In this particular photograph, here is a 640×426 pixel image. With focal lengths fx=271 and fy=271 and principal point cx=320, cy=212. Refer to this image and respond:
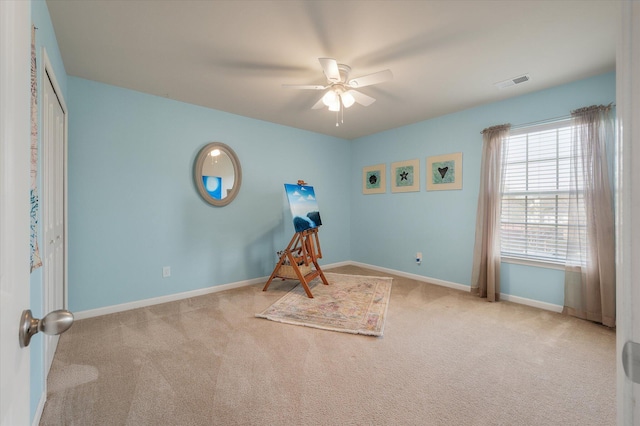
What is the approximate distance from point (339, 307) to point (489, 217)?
7.30ft

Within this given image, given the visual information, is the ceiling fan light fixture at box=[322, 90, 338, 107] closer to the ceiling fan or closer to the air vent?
the ceiling fan

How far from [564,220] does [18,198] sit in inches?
164

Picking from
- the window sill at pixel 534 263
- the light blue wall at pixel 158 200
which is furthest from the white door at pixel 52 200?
the window sill at pixel 534 263

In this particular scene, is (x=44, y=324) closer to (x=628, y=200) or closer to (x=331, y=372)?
(x=628, y=200)

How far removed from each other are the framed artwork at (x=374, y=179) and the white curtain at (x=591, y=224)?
2.52m

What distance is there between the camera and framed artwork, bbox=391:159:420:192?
4.38m

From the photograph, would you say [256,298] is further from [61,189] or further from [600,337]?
[600,337]

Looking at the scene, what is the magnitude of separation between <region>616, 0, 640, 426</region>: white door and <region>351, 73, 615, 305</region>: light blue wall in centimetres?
334

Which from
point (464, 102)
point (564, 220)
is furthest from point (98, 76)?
point (564, 220)

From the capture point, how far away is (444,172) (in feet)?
13.2

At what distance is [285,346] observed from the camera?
229 centimetres

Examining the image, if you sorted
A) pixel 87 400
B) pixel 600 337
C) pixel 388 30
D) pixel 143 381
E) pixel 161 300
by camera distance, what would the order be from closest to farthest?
Answer: pixel 87 400
pixel 143 381
pixel 388 30
pixel 600 337
pixel 161 300

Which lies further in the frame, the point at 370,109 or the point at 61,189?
the point at 370,109

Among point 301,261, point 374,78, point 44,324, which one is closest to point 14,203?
point 44,324
